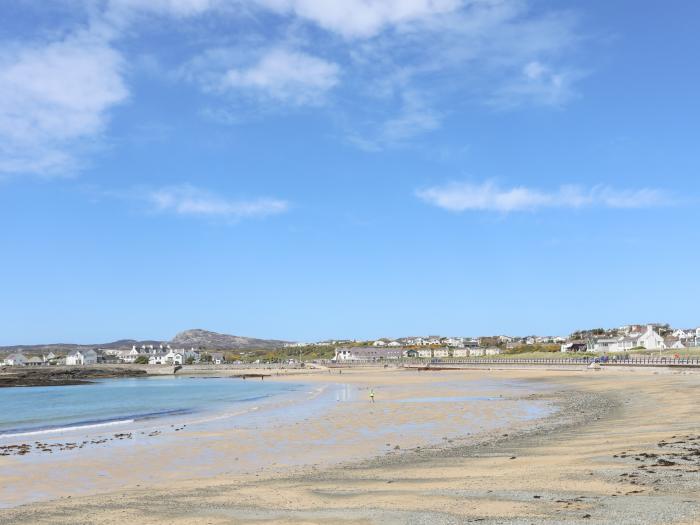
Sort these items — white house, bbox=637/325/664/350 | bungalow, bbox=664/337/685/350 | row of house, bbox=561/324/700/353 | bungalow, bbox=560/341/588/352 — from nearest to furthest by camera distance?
white house, bbox=637/325/664/350
row of house, bbox=561/324/700/353
bungalow, bbox=664/337/685/350
bungalow, bbox=560/341/588/352

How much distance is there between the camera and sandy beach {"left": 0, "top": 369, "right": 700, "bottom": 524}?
11695 millimetres

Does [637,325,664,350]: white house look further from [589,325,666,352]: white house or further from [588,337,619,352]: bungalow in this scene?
[588,337,619,352]: bungalow

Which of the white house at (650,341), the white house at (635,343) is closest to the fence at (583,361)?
the white house at (635,343)

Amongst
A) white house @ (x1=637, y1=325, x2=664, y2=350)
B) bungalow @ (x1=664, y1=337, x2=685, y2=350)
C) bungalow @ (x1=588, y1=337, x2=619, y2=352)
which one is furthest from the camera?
bungalow @ (x1=588, y1=337, x2=619, y2=352)

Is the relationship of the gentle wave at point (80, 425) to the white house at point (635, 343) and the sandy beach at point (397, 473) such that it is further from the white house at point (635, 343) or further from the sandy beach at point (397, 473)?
the white house at point (635, 343)

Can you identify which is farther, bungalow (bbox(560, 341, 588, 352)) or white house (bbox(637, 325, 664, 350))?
bungalow (bbox(560, 341, 588, 352))

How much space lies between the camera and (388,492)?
45.4 ft

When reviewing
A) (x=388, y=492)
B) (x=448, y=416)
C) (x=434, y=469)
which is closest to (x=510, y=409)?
(x=448, y=416)

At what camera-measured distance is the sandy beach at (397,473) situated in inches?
460

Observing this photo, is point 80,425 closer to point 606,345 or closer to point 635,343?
point 635,343

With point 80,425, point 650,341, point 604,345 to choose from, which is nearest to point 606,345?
point 604,345

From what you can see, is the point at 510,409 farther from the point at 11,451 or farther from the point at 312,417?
the point at 11,451

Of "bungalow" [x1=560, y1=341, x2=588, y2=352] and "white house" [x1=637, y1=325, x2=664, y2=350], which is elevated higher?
"white house" [x1=637, y1=325, x2=664, y2=350]

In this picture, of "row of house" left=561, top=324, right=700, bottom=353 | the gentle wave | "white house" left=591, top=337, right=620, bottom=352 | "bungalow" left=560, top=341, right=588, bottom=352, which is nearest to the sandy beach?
the gentle wave
